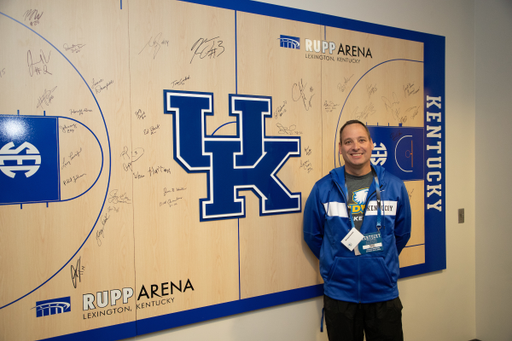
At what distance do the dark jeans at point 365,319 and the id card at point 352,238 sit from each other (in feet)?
1.01

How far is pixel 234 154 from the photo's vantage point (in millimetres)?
1691

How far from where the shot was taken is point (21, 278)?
4.32ft

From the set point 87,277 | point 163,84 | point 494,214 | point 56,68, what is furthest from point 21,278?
point 494,214

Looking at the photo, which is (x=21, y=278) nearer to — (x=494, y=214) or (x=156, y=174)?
(x=156, y=174)

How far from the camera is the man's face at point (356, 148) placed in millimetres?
1680

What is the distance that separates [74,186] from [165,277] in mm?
602

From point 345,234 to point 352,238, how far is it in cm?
4

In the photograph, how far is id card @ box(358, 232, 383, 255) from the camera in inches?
64.3
